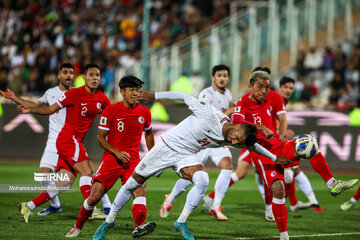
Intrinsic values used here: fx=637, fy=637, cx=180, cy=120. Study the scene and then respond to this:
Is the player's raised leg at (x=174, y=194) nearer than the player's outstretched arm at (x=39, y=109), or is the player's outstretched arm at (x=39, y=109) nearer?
the player's outstretched arm at (x=39, y=109)

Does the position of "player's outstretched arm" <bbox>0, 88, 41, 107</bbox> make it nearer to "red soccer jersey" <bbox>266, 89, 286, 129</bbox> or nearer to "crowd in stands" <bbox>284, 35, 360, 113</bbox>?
"red soccer jersey" <bbox>266, 89, 286, 129</bbox>

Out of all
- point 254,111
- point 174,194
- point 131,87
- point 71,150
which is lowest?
point 174,194

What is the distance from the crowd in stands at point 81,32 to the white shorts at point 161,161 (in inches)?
543

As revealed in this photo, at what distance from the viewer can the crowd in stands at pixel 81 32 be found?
2442 centimetres

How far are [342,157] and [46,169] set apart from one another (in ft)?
34.1

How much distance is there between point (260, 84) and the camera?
9070 millimetres

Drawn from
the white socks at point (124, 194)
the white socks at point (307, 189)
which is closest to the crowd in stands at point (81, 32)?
the white socks at point (307, 189)

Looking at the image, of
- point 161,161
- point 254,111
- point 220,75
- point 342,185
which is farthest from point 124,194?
point 220,75

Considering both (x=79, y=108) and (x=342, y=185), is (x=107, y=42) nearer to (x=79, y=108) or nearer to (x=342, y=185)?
(x=79, y=108)

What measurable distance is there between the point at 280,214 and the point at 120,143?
236 centimetres

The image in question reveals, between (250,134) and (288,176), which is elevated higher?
(250,134)

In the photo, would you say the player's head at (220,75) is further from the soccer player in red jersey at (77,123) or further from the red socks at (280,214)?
the red socks at (280,214)

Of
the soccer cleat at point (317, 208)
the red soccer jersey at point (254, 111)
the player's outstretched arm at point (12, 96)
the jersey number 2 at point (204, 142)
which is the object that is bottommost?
the soccer cleat at point (317, 208)

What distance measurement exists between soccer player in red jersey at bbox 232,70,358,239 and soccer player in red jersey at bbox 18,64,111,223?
2.27 m
